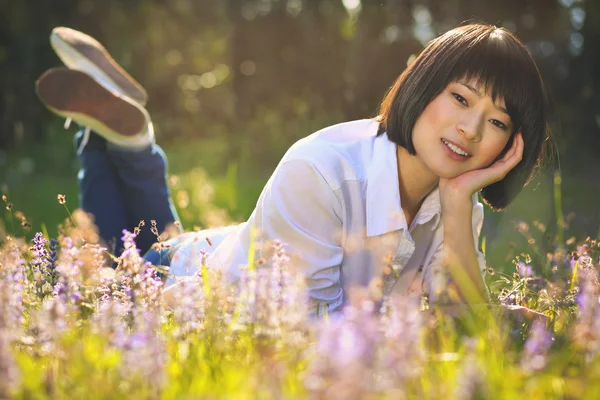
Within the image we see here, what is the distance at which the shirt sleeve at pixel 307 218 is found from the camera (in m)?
2.80

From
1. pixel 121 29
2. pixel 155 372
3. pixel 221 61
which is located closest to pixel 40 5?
pixel 121 29

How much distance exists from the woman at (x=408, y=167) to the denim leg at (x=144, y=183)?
42.4 inches

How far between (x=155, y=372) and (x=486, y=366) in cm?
75

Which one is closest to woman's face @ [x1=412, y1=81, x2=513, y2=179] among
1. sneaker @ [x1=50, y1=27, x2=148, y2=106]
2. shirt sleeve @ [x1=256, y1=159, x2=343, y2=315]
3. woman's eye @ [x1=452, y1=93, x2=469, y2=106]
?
woman's eye @ [x1=452, y1=93, x2=469, y2=106]

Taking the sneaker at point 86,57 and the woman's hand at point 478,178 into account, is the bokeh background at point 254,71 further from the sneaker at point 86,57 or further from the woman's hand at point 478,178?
the woman's hand at point 478,178

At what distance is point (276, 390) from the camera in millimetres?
1370

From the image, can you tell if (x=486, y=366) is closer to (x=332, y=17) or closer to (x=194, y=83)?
(x=332, y=17)

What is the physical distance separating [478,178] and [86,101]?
2.23 meters

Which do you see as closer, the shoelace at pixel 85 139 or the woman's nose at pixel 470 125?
the woman's nose at pixel 470 125

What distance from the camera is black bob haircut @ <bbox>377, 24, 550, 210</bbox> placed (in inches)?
113

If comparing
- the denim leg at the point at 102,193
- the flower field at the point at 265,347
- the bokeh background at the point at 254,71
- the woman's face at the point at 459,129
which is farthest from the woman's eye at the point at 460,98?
the bokeh background at the point at 254,71

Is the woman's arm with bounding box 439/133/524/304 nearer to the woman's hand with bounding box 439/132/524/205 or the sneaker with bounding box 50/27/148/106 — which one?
the woman's hand with bounding box 439/132/524/205

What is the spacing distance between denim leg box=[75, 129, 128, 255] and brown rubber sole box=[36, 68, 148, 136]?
0.31 metres

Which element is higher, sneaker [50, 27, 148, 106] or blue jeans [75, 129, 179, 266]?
sneaker [50, 27, 148, 106]
